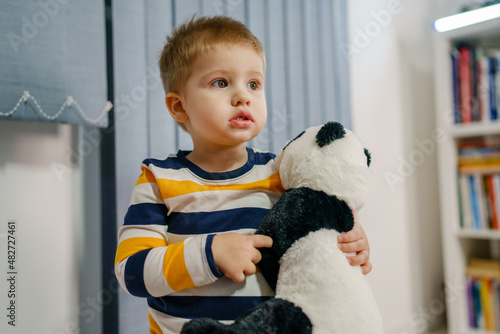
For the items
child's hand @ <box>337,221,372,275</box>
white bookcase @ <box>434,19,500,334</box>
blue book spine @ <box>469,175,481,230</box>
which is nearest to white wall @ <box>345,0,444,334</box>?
white bookcase @ <box>434,19,500,334</box>

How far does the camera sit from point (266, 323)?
554 millimetres

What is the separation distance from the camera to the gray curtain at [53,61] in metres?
0.79

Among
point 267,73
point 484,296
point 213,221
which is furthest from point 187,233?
point 484,296

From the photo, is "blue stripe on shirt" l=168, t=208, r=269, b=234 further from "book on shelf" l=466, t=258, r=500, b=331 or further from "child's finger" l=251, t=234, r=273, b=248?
"book on shelf" l=466, t=258, r=500, b=331

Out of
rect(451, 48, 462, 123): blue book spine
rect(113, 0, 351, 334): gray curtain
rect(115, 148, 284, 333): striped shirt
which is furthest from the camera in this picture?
rect(451, 48, 462, 123): blue book spine

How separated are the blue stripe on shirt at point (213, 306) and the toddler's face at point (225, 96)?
0.94ft

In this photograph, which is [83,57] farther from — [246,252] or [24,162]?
[246,252]

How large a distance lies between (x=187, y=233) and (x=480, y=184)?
58.1 inches

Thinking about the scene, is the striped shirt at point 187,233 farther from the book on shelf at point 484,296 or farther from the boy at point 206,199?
the book on shelf at point 484,296

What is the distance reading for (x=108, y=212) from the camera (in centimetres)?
96

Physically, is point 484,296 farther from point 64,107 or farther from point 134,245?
point 64,107

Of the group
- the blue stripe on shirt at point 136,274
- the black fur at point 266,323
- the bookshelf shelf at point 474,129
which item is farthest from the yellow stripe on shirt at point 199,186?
the bookshelf shelf at point 474,129

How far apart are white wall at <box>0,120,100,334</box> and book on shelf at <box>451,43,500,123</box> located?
1.56m

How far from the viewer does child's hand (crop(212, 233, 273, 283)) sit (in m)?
0.62
